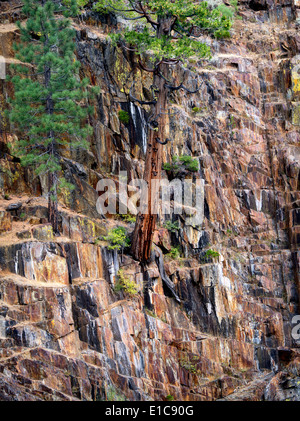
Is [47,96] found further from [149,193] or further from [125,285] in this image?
[125,285]

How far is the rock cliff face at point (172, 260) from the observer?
16.2m

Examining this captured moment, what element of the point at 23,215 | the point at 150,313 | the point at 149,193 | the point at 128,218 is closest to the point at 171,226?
the point at 128,218

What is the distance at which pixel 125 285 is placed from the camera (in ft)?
63.7

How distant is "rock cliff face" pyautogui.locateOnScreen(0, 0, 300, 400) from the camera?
16234mm

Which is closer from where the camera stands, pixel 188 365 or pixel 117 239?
pixel 117 239

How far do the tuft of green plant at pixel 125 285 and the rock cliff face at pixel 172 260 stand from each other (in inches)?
8.2

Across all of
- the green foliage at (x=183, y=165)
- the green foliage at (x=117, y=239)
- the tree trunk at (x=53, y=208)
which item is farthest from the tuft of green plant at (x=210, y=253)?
the tree trunk at (x=53, y=208)

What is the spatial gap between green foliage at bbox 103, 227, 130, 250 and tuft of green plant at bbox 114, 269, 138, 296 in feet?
3.72

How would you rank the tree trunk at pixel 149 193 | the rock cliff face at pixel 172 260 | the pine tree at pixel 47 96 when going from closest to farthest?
the rock cliff face at pixel 172 260, the pine tree at pixel 47 96, the tree trunk at pixel 149 193

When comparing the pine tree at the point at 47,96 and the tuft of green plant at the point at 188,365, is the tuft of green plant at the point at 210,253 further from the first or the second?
the pine tree at the point at 47,96

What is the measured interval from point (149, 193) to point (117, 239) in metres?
2.48
